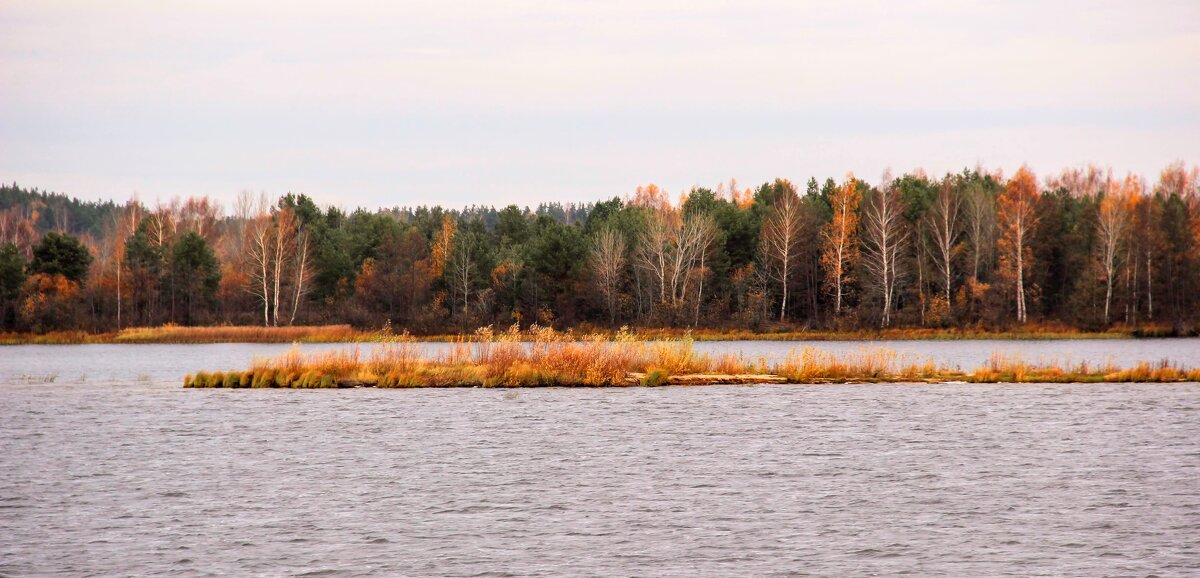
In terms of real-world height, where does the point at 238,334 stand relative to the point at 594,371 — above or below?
above

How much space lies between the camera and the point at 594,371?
138 feet

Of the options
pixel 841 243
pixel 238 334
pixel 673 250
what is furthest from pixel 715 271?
pixel 238 334

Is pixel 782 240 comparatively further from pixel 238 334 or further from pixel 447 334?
pixel 238 334

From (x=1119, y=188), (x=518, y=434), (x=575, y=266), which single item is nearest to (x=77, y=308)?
(x=575, y=266)

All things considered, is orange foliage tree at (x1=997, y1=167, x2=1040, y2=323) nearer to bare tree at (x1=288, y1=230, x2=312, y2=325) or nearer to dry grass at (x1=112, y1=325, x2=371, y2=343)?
dry grass at (x1=112, y1=325, x2=371, y2=343)

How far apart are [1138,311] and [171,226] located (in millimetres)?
97057

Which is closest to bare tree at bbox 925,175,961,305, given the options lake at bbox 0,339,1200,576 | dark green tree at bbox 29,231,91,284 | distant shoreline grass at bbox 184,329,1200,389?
distant shoreline grass at bbox 184,329,1200,389

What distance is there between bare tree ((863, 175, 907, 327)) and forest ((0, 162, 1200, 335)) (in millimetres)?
253

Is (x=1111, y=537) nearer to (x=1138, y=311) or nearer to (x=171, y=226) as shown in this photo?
(x=1138, y=311)

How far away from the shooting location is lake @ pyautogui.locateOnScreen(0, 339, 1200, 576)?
57.1ft

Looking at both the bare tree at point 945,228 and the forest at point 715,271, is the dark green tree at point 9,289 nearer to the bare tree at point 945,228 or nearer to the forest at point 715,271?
the forest at point 715,271

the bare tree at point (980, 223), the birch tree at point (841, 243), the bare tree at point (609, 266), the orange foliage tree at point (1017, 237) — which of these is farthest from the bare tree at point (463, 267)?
the orange foliage tree at point (1017, 237)

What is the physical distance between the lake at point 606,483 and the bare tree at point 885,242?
1616 inches

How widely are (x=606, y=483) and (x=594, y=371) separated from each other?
18386 mm
